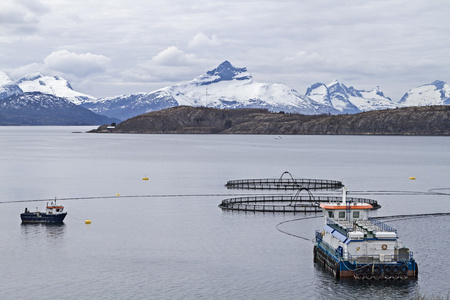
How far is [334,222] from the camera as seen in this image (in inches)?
2474

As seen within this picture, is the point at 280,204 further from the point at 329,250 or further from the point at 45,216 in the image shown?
the point at 329,250

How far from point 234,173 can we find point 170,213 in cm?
7511

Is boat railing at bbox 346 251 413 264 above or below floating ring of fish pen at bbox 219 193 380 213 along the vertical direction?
above

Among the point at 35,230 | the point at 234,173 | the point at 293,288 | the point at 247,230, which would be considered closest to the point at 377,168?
the point at 234,173

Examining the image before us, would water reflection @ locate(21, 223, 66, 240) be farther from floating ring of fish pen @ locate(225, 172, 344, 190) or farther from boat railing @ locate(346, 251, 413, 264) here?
floating ring of fish pen @ locate(225, 172, 344, 190)

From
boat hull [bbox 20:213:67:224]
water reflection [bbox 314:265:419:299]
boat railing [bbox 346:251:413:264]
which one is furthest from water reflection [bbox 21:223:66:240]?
boat railing [bbox 346:251:413:264]

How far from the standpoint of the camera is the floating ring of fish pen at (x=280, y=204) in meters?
97.6

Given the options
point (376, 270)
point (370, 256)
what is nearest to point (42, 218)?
point (370, 256)

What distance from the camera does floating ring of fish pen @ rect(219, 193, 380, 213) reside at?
320ft

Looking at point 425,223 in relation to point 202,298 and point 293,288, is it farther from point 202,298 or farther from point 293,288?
point 202,298

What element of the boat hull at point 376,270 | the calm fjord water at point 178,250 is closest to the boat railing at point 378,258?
the boat hull at point 376,270

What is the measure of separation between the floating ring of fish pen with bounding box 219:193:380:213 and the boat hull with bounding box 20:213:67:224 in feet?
86.3

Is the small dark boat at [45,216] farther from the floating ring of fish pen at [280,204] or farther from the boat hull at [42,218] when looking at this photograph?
the floating ring of fish pen at [280,204]

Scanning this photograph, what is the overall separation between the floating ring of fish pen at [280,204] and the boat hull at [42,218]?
26.3m
